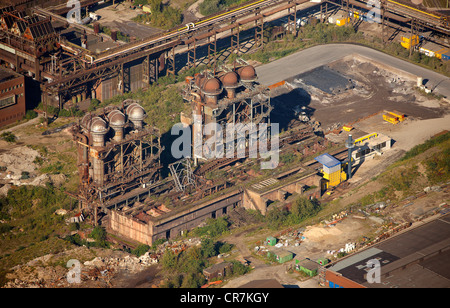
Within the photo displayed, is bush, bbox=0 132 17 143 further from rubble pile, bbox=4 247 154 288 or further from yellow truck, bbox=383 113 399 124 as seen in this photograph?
yellow truck, bbox=383 113 399 124

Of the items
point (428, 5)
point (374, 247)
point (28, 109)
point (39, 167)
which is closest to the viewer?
point (374, 247)

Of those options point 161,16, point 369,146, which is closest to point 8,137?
point 161,16

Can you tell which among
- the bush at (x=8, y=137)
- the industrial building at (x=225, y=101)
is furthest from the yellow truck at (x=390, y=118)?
the bush at (x=8, y=137)

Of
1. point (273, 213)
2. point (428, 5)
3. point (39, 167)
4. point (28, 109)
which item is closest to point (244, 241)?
point (273, 213)

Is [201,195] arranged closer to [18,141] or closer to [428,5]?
[18,141]

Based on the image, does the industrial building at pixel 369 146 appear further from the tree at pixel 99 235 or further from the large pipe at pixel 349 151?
the tree at pixel 99 235
